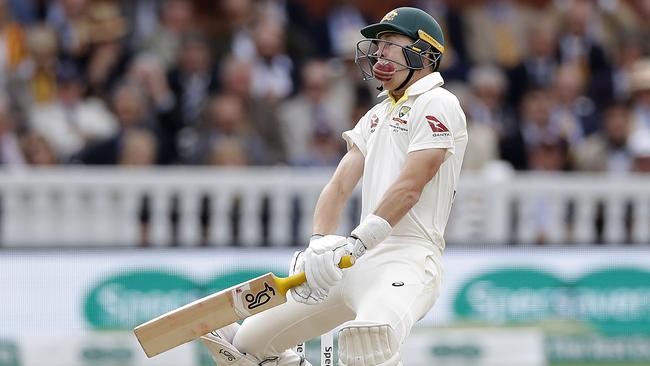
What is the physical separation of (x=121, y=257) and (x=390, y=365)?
4878 mm

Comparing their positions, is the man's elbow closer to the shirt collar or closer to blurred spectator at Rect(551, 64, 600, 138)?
the shirt collar

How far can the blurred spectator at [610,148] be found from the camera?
12.3 meters

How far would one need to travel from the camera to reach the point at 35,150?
11711mm

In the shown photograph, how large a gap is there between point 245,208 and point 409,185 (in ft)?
17.8

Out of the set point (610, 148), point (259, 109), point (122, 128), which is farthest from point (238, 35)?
point (610, 148)

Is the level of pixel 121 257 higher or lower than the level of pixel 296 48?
lower

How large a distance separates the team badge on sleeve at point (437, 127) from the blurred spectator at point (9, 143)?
584 cm

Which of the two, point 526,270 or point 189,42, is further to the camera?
point 189,42

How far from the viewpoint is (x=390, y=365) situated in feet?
20.5

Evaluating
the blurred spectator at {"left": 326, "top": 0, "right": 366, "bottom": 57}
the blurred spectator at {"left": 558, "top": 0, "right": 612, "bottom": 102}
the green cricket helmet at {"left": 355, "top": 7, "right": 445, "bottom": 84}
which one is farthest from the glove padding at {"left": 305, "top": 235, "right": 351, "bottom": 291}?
the blurred spectator at {"left": 558, "top": 0, "right": 612, "bottom": 102}

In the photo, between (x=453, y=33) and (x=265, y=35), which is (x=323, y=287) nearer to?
(x=265, y=35)

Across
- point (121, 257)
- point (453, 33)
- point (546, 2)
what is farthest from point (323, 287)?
point (546, 2)

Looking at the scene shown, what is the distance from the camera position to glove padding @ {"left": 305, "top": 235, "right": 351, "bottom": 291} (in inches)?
245

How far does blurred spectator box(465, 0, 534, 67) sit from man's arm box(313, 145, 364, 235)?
6659 millimetres
